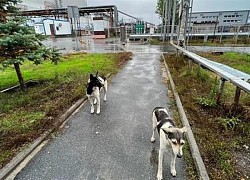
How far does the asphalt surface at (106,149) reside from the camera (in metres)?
2.74

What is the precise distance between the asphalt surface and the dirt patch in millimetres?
510

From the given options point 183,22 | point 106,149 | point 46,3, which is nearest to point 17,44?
point 106,149

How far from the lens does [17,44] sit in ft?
16.6

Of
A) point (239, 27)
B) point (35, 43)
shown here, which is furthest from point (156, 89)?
point (239, 27)

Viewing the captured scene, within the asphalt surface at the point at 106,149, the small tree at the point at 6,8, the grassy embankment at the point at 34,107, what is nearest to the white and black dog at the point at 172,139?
the asphalt surface at the point at 106,149

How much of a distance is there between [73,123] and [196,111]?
2.98 metres

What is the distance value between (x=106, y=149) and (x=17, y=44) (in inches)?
155

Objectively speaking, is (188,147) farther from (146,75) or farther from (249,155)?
(146,75)

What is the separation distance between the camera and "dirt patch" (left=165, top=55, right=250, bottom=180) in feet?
8.96

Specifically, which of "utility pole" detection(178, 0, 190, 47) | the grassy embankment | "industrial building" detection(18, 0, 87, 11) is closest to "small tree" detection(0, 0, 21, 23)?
the grassy embankment

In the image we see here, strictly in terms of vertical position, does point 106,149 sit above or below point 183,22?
below

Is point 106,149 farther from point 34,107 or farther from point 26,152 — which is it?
point 34,107

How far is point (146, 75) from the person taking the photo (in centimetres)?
851

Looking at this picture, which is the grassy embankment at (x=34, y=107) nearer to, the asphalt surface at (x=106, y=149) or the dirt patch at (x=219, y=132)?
the asphalt surface at (x=106, y=149)
